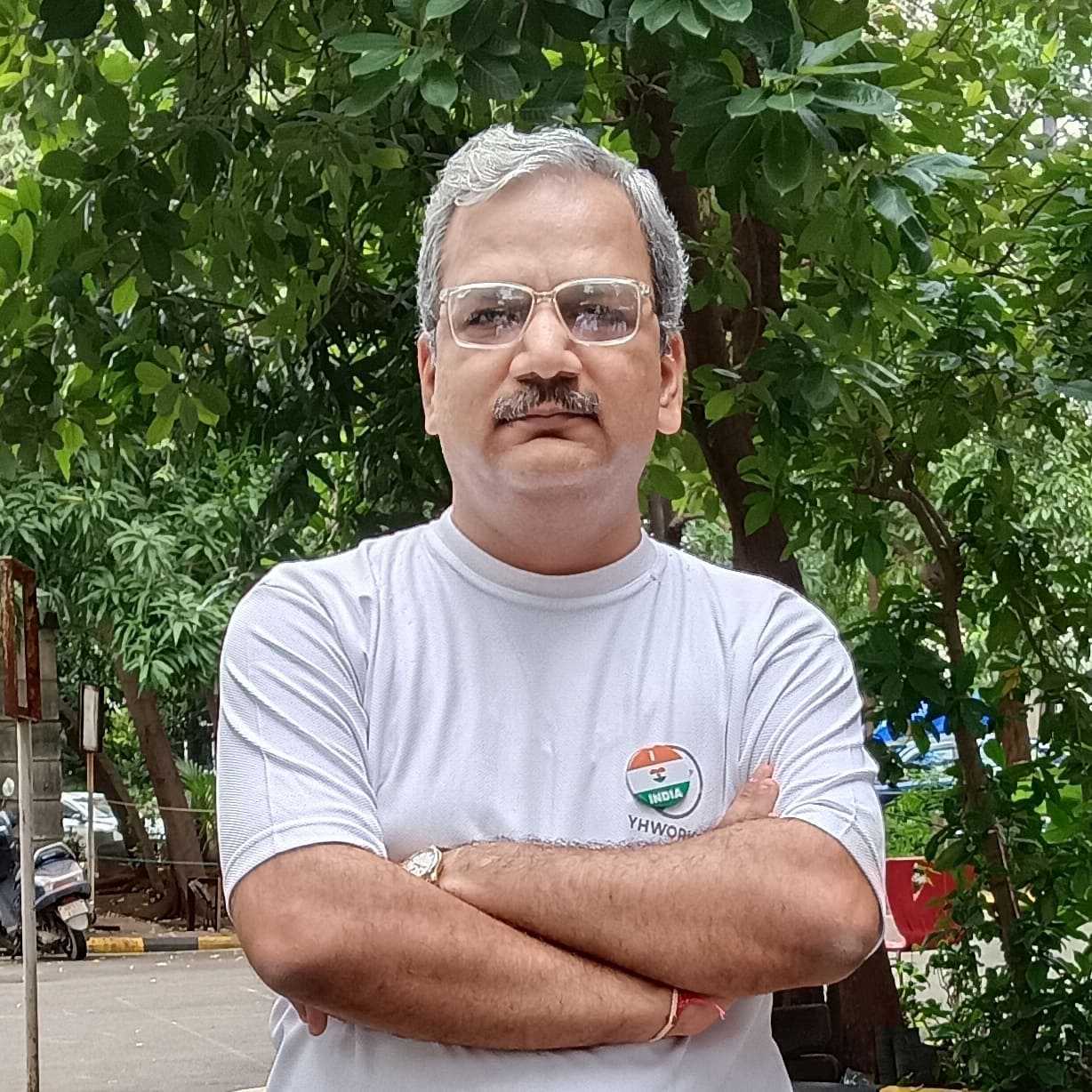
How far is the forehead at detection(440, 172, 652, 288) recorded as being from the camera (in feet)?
6.68

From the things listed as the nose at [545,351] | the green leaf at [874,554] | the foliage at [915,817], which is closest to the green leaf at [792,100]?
the nose at [545,351]

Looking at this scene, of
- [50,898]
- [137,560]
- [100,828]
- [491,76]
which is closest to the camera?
[491,76]

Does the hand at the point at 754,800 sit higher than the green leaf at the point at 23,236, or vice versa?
the green leaf at the point at 23,236

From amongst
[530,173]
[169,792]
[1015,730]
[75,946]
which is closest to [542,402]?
[530,173]

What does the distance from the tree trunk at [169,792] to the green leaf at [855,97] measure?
16740 mm

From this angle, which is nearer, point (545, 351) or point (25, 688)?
point (545, 351)

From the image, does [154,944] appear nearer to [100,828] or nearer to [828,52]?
[100,828]

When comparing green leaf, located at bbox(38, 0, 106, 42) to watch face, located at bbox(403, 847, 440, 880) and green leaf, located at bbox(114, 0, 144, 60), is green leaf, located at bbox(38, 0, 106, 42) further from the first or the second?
watch face, located at bbox(403, 847, 440, 880)

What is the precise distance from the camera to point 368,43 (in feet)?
10.8

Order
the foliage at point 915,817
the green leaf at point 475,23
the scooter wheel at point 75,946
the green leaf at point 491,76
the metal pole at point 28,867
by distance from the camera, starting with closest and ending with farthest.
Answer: the green leaf at point 475,23
the green leaf at point 491,76
the foliage at point 915,817
the metal pole at point 28,867
the scooter wheel at point 75,946

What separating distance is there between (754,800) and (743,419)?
3.43 metres

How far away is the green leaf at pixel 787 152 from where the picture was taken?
9.82ft

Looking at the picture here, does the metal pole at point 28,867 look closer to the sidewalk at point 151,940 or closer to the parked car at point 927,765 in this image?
the parked car at point 927,765

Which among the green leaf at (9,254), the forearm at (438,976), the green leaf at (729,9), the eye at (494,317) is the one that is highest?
the green leaf at (729,9)
